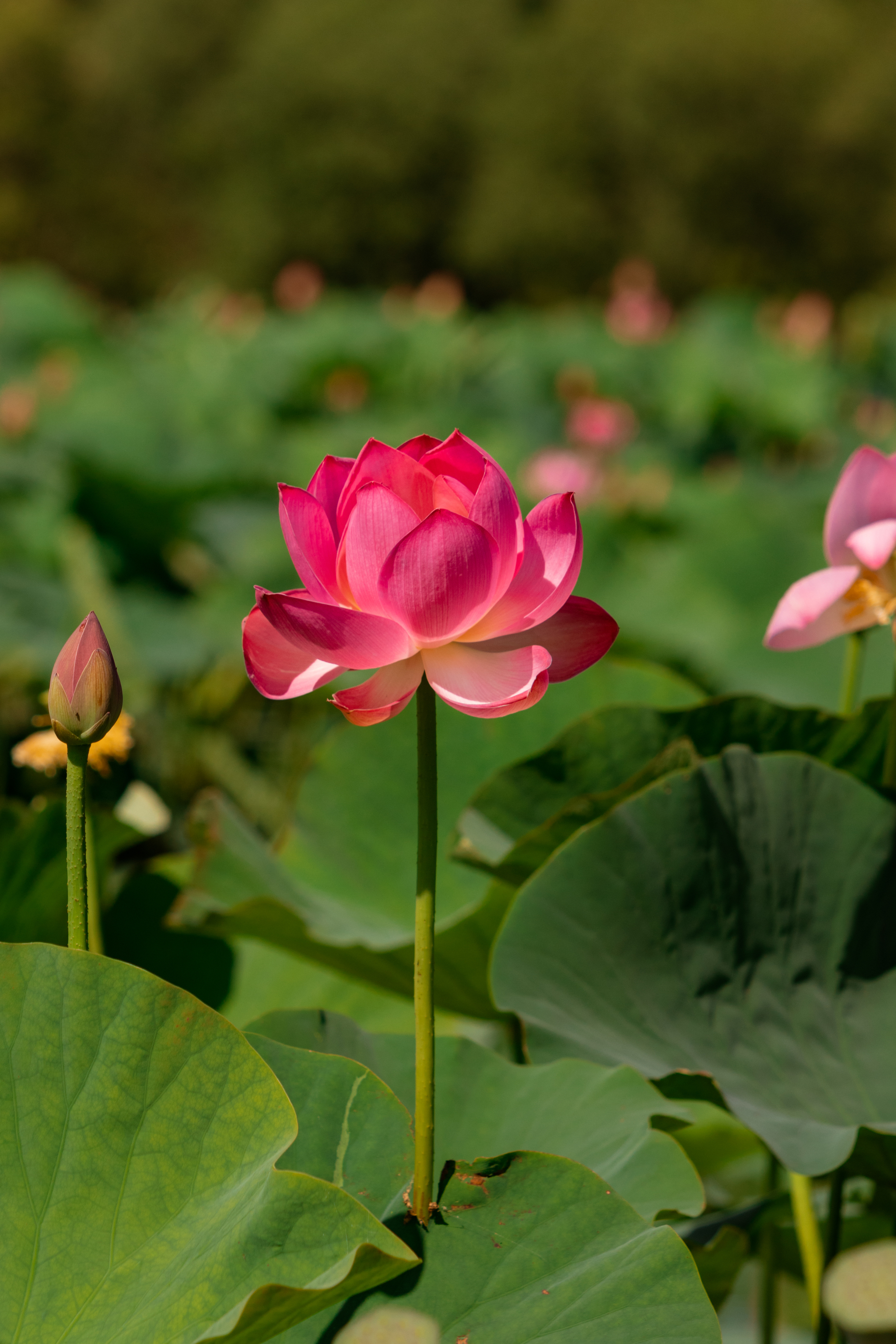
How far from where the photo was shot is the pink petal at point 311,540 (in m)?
0.50

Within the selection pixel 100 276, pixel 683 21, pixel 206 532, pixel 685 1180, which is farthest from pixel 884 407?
pixel 683 21

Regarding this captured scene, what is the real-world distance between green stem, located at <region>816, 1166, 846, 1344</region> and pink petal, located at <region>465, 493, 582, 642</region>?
0.39 m

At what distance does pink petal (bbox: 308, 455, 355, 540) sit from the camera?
1.75 ft

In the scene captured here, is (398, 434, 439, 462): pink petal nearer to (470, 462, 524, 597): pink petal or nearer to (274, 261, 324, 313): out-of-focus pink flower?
(470, 462, 524, 597): pink petal

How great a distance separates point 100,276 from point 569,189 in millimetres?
6969

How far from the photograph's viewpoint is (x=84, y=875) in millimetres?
516

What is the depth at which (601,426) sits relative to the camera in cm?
361

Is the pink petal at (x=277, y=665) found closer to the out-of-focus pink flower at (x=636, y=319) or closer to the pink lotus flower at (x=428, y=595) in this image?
the pink lotus flower at (x=428, y=595)

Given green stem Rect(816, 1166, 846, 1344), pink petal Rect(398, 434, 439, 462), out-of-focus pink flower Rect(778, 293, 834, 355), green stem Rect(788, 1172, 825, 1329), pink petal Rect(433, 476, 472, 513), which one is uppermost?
out-of-focus pink flower Rect(778, 293, 834, 355)

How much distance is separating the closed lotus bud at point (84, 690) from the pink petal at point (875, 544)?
1.30 ft

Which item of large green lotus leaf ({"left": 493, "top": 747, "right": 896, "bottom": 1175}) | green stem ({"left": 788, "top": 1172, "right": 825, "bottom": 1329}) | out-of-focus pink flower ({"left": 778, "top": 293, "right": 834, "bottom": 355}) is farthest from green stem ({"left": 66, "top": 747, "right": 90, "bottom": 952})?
out-of-focus pink flower ({"left": 778, "top": 293, "right": 834, "bottom": 355})

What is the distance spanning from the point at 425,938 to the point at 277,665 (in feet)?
0.41

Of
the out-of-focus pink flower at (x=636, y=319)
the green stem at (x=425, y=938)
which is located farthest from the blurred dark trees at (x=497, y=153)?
the green stem at (x=425, y=938)

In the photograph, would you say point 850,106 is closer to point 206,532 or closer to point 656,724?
point 206,532
